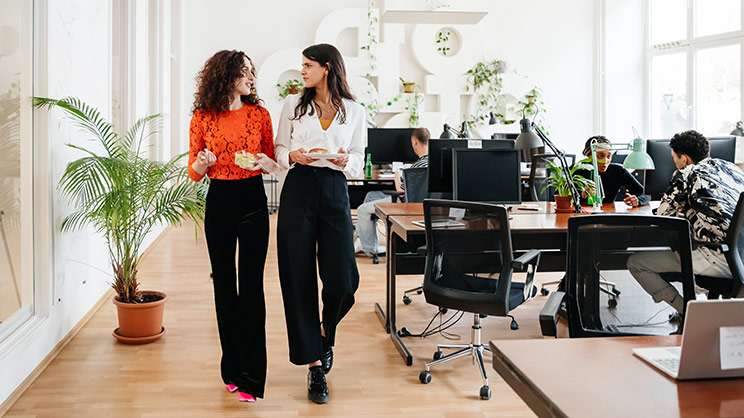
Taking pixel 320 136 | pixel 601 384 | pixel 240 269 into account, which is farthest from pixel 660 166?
pixel 601 384

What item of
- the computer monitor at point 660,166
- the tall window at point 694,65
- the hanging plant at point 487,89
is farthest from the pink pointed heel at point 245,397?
the tall window at point 694,65

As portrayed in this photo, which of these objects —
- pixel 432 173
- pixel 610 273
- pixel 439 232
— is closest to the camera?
pixel 610 273

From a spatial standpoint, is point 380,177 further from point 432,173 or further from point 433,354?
point 433,354

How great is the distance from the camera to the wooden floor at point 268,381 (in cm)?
291

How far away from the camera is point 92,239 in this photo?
14.3 feet

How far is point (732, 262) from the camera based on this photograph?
323cm

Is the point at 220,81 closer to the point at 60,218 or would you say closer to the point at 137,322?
the point at 60,218

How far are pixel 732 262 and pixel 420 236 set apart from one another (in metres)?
1.49

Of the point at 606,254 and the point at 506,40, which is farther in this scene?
the point at 506,40

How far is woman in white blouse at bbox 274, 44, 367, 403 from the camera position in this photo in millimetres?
2898

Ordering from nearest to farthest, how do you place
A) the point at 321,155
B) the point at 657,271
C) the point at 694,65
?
the point at 657,271 → the point at 321,155 → the point at 694,65

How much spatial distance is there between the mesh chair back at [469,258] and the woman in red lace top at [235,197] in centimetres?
79

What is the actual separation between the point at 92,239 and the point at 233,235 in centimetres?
190

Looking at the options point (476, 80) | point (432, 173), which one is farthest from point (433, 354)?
point (476, 80)
